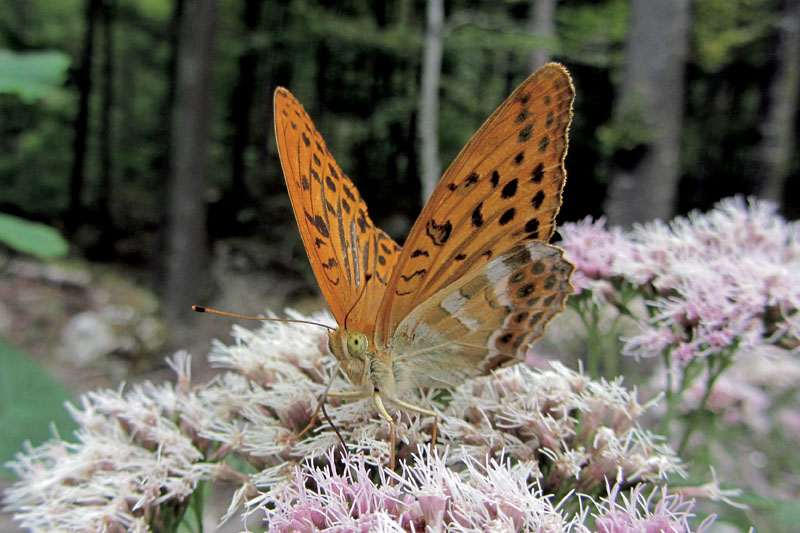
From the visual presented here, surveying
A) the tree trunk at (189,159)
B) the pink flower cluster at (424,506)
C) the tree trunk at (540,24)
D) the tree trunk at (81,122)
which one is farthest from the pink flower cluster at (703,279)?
the tree trunk at (81,122)

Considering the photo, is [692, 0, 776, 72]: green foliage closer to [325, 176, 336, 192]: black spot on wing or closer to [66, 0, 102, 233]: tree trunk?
[325, 176, 336, 192]: black spot on wing

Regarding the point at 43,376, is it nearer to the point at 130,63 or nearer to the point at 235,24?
the point at 235,24

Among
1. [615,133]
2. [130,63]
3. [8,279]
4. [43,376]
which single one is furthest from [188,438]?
[130,63]

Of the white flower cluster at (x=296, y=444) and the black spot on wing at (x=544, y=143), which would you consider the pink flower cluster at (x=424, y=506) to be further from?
the black spot on wing at (x=544, y=143)

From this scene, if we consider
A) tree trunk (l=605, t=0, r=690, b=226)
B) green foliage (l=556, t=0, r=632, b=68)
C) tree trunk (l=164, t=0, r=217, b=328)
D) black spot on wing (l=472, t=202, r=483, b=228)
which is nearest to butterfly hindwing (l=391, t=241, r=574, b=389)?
black spot on wing (l=472, t=202, r=483, b=228)

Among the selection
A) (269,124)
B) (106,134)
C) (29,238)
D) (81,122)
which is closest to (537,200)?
(29,238)

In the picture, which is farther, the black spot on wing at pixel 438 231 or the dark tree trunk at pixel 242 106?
the dark tree trunk at pixel 242 106

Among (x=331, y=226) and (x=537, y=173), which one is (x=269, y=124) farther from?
(x=537, y=173)
